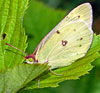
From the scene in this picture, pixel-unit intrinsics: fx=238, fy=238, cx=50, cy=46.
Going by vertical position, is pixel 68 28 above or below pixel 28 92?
above

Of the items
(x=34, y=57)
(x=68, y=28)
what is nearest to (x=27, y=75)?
(x=34, y=57)

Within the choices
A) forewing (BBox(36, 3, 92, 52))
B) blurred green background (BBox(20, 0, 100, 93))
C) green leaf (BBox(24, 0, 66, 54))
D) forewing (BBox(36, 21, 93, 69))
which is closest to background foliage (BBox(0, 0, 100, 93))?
blurred green background (BBox(20, 0, 100, 93))

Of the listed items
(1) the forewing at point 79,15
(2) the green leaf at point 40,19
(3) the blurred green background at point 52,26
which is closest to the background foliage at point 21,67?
(3) the blurred green background at point 52,26

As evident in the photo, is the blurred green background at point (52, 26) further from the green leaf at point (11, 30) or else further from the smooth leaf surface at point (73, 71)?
the smooth leaf surface at point (73, 71)

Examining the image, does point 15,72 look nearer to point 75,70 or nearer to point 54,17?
point 75,70

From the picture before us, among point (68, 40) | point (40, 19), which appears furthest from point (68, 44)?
point (40, 19)

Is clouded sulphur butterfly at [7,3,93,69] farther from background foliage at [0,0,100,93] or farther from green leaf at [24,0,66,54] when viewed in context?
green leaf at [24,0,66,54]
